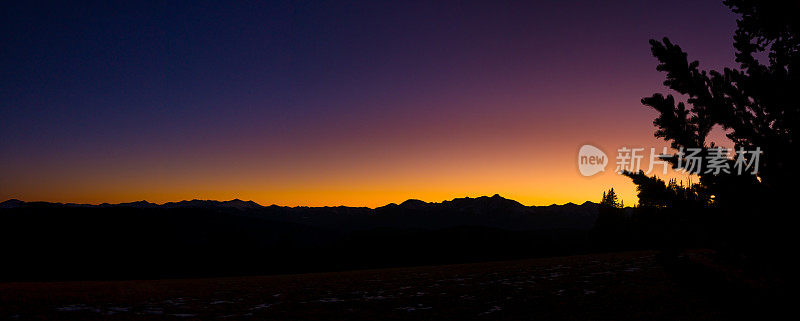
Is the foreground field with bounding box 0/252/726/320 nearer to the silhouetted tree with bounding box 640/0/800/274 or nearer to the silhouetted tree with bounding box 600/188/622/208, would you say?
the silhouetted tree with bounding box 640/0/800/274

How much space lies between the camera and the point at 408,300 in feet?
46.6

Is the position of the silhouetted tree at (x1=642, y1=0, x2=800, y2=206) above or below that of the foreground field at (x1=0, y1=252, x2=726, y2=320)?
above

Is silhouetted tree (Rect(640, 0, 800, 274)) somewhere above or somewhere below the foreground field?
above

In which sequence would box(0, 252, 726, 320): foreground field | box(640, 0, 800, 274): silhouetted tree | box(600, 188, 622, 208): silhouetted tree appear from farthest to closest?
box(600, 188, 622, 208): silhouetted tree, box(0, 252, 726, 320): foreground field, box(640, 0, 800, 274): silhouetted tree

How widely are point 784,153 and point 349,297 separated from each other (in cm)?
1407

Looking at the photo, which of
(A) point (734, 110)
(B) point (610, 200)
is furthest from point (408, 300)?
(B) point (610, 200)

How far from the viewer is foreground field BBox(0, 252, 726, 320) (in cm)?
1138

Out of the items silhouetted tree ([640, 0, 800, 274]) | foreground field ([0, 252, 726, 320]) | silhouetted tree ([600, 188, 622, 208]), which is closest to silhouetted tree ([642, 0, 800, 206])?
silhouetted tree ([640, 0, 800, 274])

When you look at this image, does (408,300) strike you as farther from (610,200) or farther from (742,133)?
(610,200)

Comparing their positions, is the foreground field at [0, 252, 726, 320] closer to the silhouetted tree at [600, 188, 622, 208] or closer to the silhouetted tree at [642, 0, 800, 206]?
the silhouetted tree at [642, 0, 800, 206]

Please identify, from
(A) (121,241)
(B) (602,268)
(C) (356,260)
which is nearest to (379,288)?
(B) (602,268)

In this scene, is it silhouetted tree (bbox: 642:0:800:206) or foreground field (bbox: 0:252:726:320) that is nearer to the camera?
silhouetted tree (bbox: 642:0:800:206)

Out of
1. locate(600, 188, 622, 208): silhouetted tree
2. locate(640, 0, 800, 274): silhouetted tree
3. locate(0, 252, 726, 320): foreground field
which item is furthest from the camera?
locate(600, 188, 622, 208): silhouetted tree

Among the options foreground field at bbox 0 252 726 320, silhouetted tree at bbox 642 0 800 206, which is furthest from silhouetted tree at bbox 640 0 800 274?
foreground field at bbox 0 252 726 320
